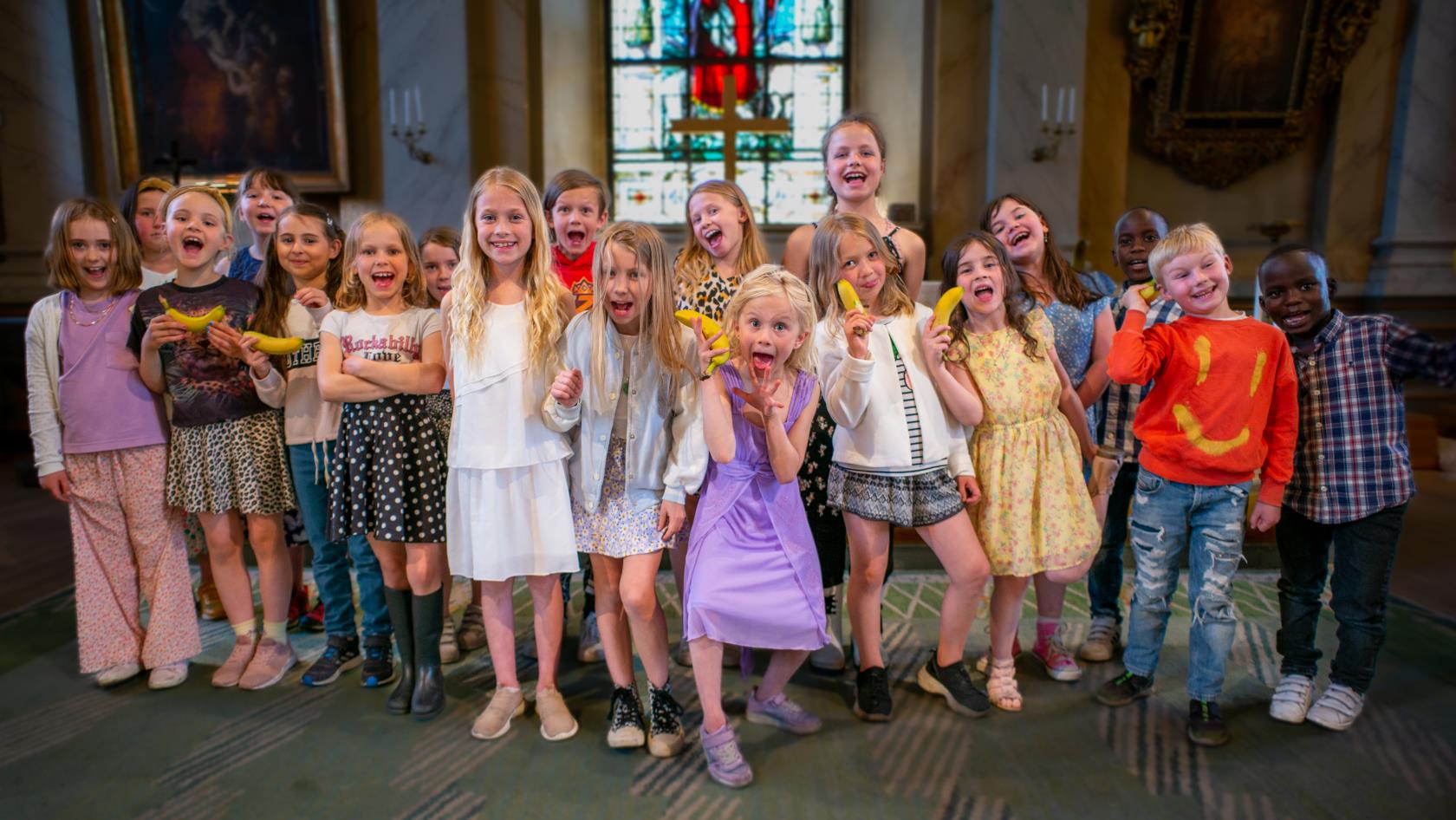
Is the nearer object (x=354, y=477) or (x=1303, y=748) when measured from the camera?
(x=1303, y=748)

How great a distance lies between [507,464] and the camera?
216 cm

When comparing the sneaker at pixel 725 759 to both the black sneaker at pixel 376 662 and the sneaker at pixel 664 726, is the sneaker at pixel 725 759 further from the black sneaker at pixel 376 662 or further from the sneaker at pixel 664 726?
the black sneaker at pixel 376 662

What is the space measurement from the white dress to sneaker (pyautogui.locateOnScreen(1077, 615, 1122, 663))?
1.79m

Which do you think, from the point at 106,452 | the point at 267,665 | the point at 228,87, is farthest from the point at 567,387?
the point at 228,87

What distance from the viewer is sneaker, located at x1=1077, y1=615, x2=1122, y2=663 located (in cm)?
273

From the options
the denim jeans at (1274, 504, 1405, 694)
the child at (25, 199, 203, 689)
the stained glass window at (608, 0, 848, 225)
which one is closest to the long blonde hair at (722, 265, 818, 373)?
the denim jeans at (1274, 504, 1405, 694)

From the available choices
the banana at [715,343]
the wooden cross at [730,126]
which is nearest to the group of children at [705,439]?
the banana at [715,343]

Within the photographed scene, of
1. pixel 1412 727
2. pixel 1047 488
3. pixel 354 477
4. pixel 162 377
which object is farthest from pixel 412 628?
pixel 1412 727

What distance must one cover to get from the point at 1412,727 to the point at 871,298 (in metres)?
1.95

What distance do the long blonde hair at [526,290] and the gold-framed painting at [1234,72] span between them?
6.25 meters

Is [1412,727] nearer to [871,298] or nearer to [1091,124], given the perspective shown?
[871,298]

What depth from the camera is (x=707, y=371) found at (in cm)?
196

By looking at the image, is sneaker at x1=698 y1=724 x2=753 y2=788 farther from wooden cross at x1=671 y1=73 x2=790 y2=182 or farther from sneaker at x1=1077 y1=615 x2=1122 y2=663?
wooden cross at x1=671 y1=73 x2=790 y2=182

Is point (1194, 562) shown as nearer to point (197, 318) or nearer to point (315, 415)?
point (315, 415)
